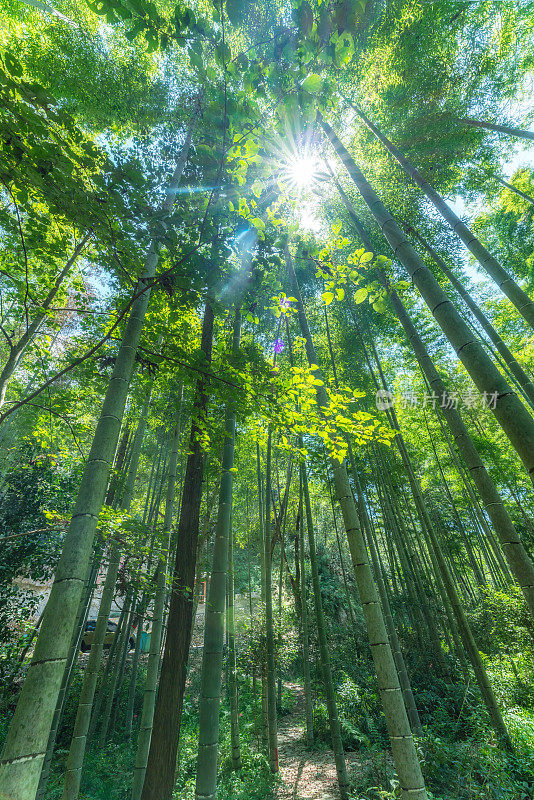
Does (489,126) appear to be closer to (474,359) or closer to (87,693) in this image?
(474,359)

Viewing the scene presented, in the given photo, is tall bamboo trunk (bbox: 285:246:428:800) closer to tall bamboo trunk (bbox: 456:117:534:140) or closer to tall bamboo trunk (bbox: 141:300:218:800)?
tall bamboo trunk (bbox: 141:300:218:800)

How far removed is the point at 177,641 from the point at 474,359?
9.94 ft

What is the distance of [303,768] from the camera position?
5.27 meters

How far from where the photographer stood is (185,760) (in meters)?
5.42

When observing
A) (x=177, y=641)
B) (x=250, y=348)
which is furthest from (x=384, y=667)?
(x=250, y=348)

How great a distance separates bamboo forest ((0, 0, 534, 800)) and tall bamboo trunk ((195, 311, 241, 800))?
21 millimetres

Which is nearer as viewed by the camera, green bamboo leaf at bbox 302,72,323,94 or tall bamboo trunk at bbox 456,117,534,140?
green bamboo leaf at bbox 302,72,323,94

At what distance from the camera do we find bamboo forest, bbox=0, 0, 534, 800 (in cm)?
132

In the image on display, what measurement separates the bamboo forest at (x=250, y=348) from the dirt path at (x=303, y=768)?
56 millimetres

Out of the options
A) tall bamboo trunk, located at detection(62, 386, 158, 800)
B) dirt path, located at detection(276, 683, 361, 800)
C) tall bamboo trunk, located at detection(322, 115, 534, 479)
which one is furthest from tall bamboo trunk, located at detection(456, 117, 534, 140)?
dirt path, located at detection(276, 683, 361, 800)

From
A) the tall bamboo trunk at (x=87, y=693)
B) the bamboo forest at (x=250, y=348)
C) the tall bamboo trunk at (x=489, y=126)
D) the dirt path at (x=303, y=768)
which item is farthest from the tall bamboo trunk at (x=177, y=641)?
the tall bamboo trunk at (x=489, y=126)

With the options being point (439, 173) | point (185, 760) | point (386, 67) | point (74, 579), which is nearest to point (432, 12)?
point (386, 67)
